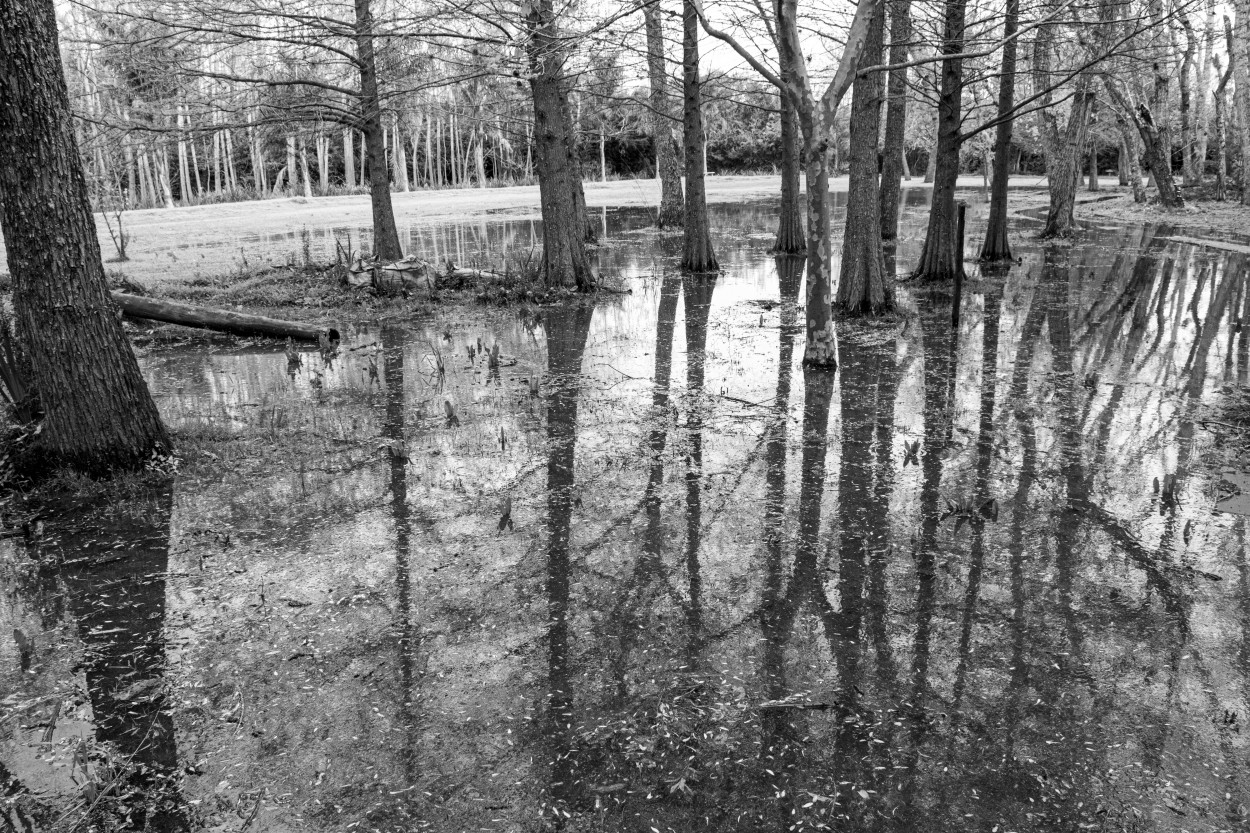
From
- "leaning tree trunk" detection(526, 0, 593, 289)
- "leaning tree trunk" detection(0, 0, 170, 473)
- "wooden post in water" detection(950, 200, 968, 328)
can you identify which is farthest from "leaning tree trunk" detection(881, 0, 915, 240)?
"leaning tree trunk" detection(0, 0, 170, 473)

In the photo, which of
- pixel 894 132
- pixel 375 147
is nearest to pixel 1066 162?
pixel 894 132

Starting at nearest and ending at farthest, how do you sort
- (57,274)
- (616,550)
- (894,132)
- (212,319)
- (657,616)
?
(657,616) → (616,550) → (57,274) → (212,319) → (894,132)

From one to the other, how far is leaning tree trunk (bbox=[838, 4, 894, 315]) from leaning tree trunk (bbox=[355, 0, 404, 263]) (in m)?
7.83

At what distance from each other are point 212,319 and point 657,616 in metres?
8.61

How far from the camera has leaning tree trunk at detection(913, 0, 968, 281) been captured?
45.6 feet

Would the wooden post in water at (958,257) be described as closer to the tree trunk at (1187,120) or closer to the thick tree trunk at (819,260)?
the thick tree trunk at (819,260)

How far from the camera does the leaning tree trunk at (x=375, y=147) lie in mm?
14633

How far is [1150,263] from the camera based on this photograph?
54.9 feet

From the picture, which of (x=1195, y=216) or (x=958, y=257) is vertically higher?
(x=1195, y=216)

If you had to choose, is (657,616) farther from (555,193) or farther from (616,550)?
(555,193)

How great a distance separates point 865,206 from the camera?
1105cm

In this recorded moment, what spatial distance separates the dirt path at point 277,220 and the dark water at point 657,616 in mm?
11447

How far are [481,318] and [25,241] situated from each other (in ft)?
23.5

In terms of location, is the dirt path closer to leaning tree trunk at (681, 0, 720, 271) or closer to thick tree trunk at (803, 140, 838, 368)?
leaning tree trunk at (681, 0, 720, 271)
